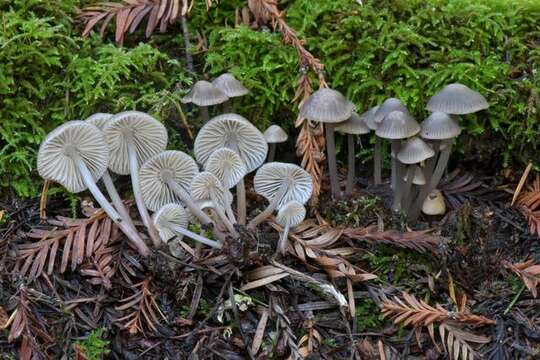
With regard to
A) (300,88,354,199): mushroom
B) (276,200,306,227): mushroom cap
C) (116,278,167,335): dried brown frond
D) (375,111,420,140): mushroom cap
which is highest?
(300,88,354,199): mushroom

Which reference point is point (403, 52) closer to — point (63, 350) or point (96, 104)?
point (96, 104)

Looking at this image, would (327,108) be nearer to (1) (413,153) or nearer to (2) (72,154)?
(1) (413,153)

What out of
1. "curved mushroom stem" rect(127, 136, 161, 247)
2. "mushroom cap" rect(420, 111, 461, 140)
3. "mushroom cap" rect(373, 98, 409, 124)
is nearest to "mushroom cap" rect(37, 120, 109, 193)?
"curved mushroom stem" rect(127, 136, 161, 247)

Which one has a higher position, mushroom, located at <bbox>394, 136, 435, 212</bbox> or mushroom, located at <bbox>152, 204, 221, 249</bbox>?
mushroom, located at <bbox>394, 136, 435, 212</bbox>

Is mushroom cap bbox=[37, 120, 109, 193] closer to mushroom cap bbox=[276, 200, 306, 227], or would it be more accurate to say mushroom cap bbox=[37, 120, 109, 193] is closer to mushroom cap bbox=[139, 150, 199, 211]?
mushroom cap bbox=[139, 150, 199, 211]

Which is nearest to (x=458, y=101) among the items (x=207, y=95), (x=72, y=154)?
(x=207, y=95)

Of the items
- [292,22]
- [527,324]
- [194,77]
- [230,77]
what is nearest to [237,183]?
[230,77]
